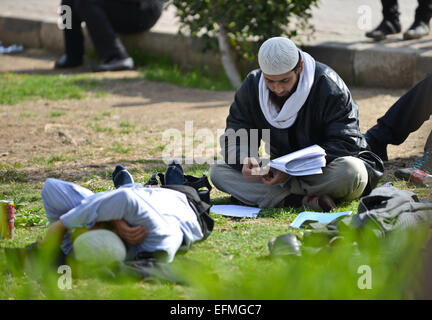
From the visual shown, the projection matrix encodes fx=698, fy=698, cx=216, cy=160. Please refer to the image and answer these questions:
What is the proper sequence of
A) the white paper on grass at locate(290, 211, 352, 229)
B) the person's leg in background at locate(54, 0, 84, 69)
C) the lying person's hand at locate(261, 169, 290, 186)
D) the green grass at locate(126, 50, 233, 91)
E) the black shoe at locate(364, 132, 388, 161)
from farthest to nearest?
the person's leg in background at locate(54, 0, 84, 69) < the green grass at locate(126, 50, 233, 91) < the black shoe at locate(364, 132, 388, 161) < the lying person's hand at locate(261, 169, 290, 186) < the white paper on grass at locate(290, 211, 352, 229)

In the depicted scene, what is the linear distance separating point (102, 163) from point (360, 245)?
10.3ft

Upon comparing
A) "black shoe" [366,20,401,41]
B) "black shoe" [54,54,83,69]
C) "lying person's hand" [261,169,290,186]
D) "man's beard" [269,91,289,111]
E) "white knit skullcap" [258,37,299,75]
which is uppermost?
"white knit skullcap" [258,37,299,75]

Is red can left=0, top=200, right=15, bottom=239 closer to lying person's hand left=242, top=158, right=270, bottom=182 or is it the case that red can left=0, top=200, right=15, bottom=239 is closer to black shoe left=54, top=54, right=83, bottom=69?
lying person's hand left=242, top=158, right=270, bottom=182

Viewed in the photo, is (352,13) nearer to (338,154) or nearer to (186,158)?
(186,158)

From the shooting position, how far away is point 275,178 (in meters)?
4.42

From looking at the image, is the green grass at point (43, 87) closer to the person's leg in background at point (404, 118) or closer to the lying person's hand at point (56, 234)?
the person's leg in background at point (404, 118)

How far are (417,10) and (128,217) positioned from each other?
19.4 ft

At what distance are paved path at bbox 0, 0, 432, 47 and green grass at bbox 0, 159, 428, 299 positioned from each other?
15.0ft

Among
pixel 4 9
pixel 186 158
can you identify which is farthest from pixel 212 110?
pixel 4 9

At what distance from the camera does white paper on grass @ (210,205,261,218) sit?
175 inches

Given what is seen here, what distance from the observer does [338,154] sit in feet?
14.8

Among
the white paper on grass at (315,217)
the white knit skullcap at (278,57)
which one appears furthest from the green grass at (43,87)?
the white paper on grass at (315,217)

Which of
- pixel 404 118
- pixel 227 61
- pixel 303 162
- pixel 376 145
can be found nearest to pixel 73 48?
pixel 227 61

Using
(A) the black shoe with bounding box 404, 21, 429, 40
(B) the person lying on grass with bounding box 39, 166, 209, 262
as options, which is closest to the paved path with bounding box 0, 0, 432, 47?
(A) the black shoe with bounding box 404, 21, 429, 40
